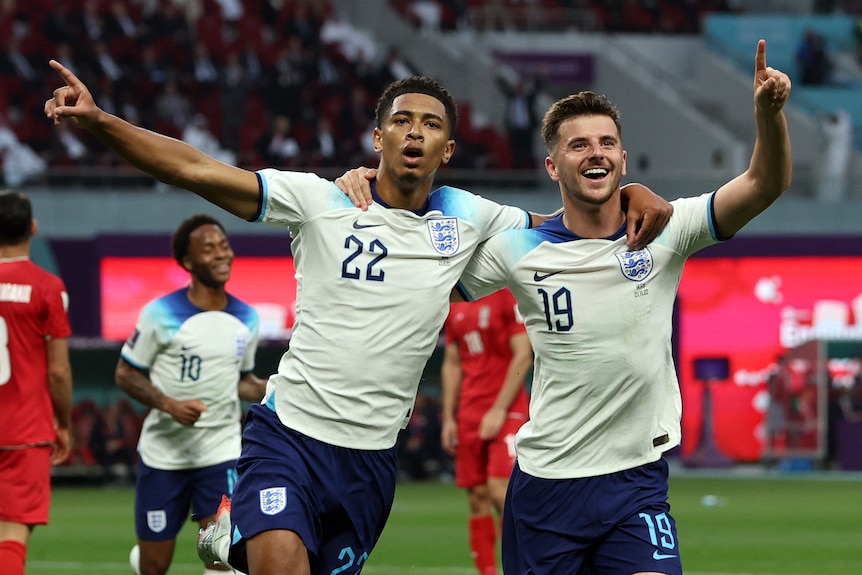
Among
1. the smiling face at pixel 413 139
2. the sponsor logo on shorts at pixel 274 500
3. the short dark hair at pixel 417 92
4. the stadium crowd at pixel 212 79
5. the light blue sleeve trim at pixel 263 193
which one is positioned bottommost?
the sponsor logo on shorts at pixel 274 500

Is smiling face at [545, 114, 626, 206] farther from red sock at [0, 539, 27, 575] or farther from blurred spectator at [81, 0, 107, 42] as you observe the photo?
blurred spectator at [81, 0, 107, 42]

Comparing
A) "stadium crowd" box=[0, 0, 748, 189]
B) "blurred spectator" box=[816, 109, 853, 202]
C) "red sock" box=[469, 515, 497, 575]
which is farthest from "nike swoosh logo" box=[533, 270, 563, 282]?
"blurred spectator" box=[816, 109, 853, 202]

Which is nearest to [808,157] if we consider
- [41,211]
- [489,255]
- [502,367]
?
[41,211]

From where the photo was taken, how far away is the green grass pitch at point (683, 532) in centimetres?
1185

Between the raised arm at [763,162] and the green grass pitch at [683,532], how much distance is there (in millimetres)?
6208

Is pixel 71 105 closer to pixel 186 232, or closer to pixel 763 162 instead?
pixel 763 162

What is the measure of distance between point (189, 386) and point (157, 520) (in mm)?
801

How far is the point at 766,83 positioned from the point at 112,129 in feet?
7.24

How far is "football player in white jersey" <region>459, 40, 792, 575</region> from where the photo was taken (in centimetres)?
552

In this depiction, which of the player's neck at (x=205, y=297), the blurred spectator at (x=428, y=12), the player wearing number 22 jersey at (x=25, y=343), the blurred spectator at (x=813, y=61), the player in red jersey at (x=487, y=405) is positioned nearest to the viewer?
the player wearing number 22 jersey at (x=25, y=343)

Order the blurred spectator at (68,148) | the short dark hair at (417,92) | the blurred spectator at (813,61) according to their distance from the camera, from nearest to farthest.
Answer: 1. the short dark hair at (417,92)
2. the blurred spectator at (68,148)
3. the blurred spectator at (813,61)

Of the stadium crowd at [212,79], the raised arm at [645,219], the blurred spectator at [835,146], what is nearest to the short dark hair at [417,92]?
the raised arm at [645,219]

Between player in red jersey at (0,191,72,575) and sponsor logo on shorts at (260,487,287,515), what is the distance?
111 inches

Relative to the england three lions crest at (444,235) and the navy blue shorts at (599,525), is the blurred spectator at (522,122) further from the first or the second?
the navy blue shorts at (599,525)
